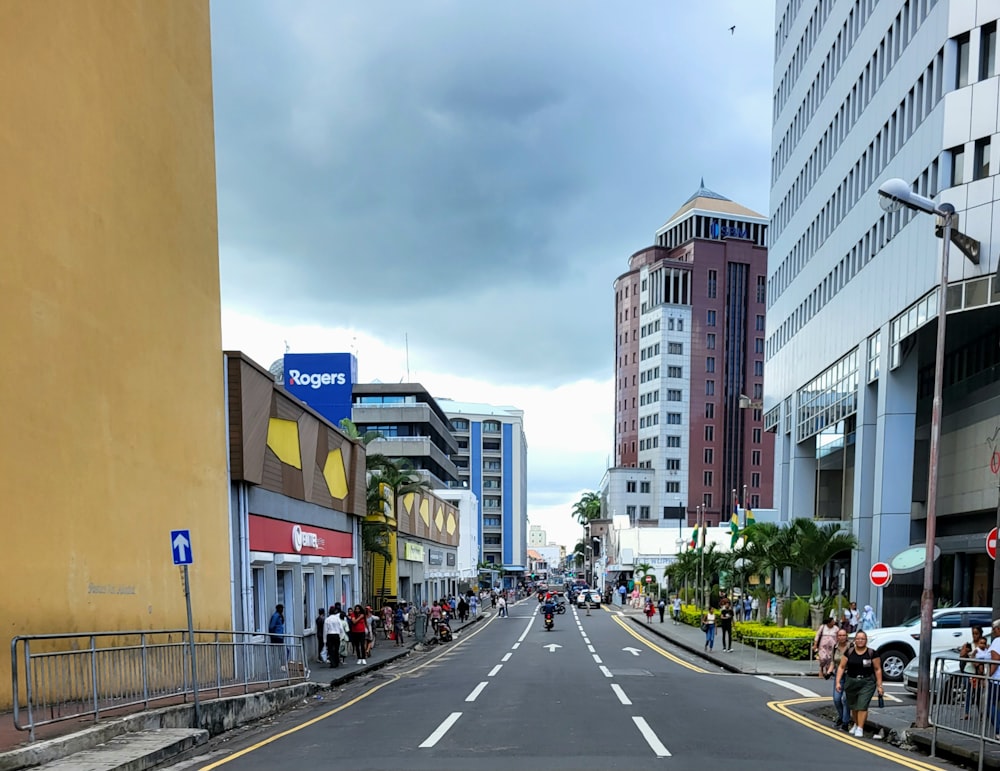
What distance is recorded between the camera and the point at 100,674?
450 inches

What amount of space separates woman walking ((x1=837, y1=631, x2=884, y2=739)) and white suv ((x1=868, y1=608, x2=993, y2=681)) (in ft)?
27.3

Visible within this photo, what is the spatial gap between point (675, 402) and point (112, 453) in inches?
3922

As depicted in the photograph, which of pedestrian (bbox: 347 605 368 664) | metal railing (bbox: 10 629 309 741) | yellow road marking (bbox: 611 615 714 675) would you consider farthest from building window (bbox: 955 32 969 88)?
metal railing (bbox: 10 629 309 741)

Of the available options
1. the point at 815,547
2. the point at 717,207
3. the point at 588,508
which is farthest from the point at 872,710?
the point at 588,508

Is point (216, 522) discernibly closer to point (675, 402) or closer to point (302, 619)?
point (302, 619)

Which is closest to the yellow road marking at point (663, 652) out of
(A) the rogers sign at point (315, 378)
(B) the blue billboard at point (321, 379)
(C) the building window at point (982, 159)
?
(B) the blue billboard at point (321, 379)

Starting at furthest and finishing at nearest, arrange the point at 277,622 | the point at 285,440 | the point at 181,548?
the point at 285,440 < the point at 277,622 < the point at 181,548

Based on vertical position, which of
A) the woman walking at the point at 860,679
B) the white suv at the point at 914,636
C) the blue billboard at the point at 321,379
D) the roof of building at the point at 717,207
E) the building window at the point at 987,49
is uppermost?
the roof of building at the point at 717,207

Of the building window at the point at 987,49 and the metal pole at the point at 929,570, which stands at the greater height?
the building window at the point at 987,49

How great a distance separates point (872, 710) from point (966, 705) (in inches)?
186

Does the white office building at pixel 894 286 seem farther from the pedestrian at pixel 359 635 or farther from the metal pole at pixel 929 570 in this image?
the pedestrian at pixel 359 635

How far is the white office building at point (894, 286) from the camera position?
28500 millimetres

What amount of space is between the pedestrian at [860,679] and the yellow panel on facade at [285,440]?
1552cm

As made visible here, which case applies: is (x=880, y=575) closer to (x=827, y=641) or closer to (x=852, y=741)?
(x=827, y=641)
